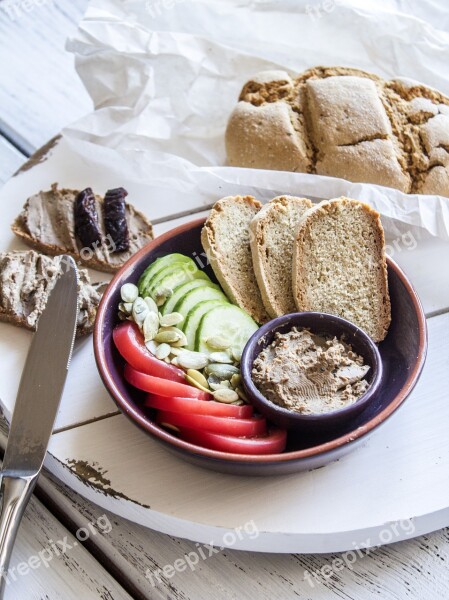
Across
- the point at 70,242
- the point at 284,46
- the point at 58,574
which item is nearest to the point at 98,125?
the point at 70,242

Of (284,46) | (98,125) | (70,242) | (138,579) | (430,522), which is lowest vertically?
(138,579)

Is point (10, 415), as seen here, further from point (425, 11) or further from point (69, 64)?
point (425, 11)

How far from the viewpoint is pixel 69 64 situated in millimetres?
3777

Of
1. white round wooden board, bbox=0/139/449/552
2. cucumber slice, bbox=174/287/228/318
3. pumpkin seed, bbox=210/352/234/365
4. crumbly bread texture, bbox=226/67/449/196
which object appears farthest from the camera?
crumbly bread texture, bbox=226/67/449/196

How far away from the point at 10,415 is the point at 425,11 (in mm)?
2577

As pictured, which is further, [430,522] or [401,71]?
[401,71]

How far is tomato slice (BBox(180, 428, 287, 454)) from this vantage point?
200 centimetres

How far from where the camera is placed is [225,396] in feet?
6.98

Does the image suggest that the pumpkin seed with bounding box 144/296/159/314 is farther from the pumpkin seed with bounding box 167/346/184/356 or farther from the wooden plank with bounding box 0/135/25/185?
the wooden plank with bounding box 0/135/25/185

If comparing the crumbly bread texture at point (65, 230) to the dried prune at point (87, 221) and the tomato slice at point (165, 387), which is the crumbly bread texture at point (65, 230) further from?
the tomato slice at point (165, 387)

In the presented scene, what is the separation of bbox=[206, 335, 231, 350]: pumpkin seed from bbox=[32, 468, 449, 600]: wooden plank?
1.84 feet

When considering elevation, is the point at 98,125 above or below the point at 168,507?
above

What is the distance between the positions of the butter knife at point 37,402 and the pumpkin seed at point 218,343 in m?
0.42

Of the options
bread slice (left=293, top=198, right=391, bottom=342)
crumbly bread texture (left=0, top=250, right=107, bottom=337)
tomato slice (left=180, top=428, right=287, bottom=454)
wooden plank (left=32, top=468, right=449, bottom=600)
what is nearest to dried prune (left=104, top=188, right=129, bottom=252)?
crumbly bread texture (left=0, top=250, right=107, bottom=337)
